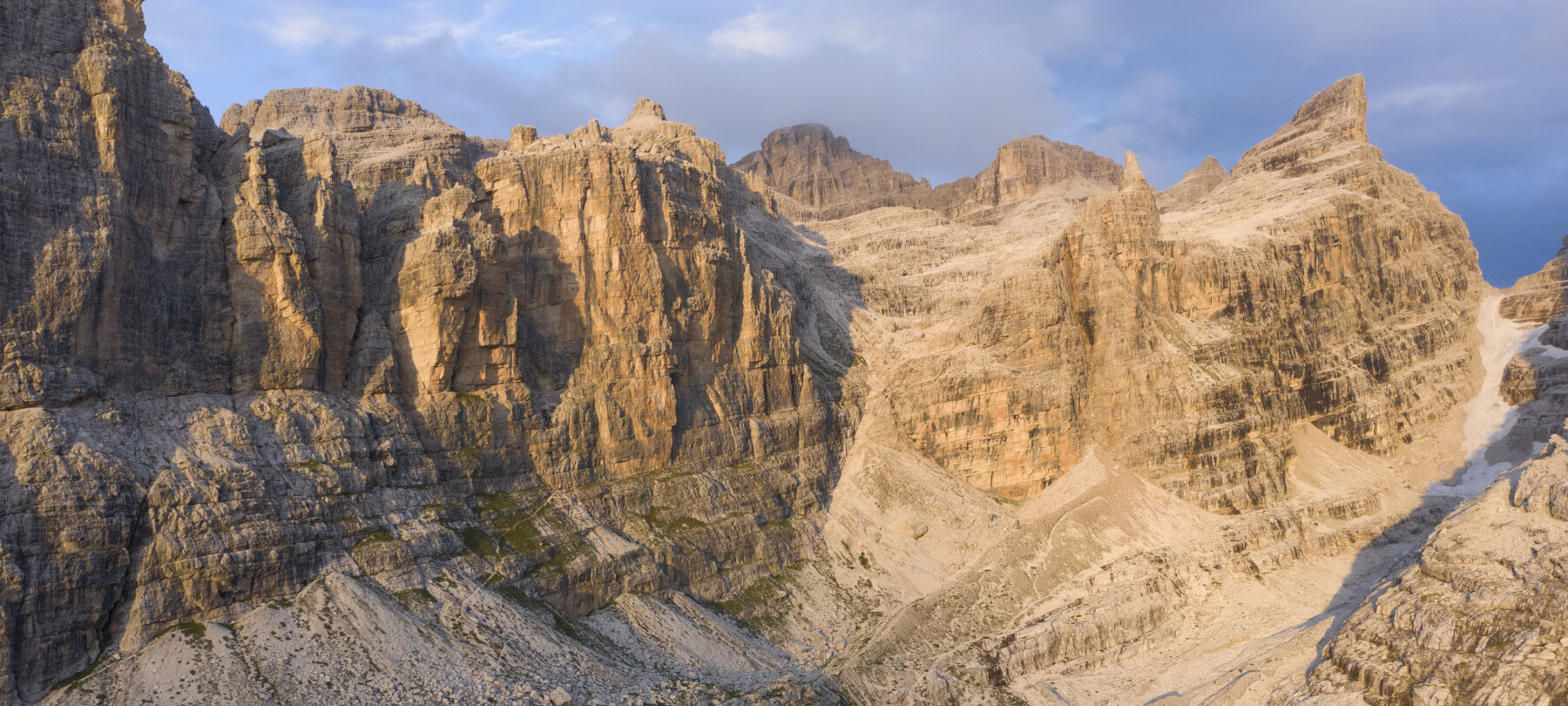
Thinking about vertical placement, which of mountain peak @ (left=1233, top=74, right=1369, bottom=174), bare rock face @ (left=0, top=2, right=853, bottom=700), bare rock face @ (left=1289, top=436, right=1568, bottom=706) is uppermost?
mountain peak @ (left=1233, top=74, right=1369, bottom=174)

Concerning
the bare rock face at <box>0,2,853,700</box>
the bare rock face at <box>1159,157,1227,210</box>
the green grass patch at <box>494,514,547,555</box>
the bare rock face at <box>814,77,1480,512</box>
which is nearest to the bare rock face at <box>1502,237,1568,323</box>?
the bare rock face at <box>814,77,1480,512</box>

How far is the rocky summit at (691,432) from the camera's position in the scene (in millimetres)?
55812

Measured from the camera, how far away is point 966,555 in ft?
298

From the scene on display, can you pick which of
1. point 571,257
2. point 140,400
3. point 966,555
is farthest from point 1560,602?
point 140,400

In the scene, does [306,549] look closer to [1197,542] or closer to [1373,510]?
[1197,542]

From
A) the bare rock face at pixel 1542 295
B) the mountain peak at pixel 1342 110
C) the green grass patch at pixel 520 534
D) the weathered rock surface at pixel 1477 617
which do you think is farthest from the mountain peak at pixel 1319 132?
the green grass patch at pixel 520 534

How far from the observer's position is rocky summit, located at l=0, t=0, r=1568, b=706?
55812mm

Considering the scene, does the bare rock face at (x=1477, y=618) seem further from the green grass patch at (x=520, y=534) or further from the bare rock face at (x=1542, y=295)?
the bare rock face at (x=1542, y=295)

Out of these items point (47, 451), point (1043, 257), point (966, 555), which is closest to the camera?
point (47, 451)

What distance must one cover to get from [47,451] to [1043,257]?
283 feet

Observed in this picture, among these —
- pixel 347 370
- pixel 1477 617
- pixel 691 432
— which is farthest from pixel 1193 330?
pixel 347 370

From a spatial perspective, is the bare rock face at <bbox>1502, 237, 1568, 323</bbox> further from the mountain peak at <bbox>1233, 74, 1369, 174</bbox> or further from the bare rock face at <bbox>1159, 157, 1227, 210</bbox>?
the bare rock face at <bbox>1159, 157, 1227, 210</bbox>

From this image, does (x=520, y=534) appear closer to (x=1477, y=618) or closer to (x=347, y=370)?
(x=347, y=370)

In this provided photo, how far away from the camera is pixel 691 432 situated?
287 ft
